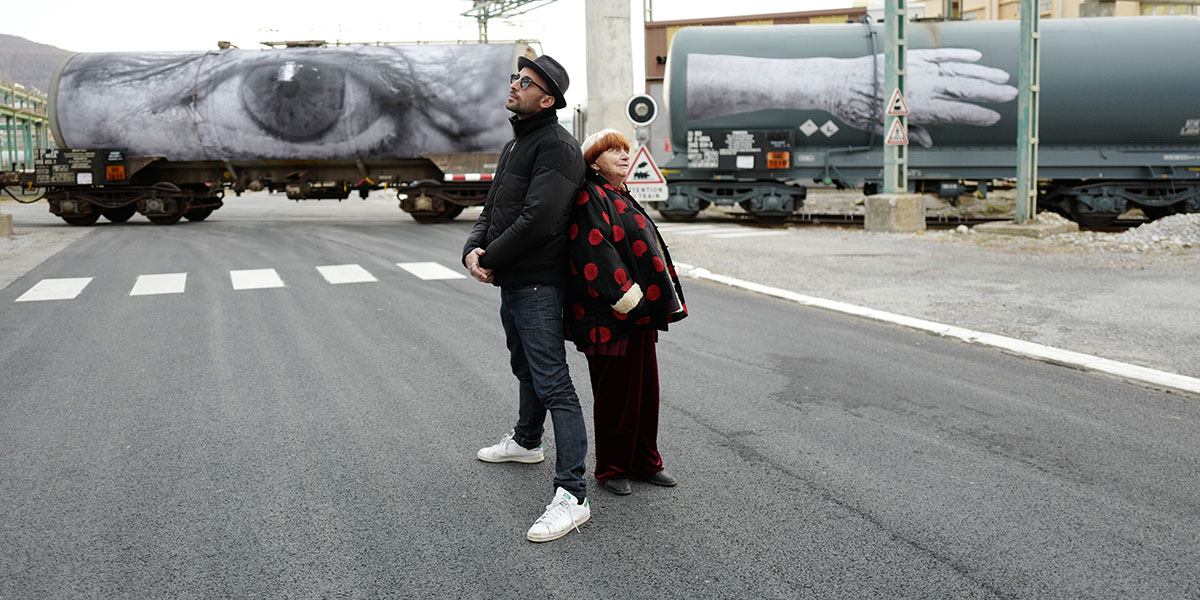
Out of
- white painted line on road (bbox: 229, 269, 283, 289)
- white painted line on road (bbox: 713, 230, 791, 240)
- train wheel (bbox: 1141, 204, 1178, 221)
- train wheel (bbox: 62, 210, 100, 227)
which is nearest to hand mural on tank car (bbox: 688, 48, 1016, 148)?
white painted line on road (bbox: 713, 230, 791, 240)

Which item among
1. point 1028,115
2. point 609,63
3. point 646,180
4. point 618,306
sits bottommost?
point 618,306

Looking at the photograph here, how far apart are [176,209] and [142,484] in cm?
2025

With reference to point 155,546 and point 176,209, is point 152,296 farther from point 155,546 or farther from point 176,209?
point 176,209

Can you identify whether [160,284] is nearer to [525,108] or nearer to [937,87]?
[525,108]

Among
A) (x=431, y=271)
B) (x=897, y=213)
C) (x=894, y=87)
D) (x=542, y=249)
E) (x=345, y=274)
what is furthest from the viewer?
(x=894, y=87)

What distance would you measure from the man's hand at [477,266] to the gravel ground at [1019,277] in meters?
4.95

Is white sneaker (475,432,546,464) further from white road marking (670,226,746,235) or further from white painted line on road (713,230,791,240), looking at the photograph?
white road marking (670,226,746,235)

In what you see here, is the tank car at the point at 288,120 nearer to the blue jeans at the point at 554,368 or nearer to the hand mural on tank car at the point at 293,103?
the hand mural on tank car at the point at 293,103

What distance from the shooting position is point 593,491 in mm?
4312

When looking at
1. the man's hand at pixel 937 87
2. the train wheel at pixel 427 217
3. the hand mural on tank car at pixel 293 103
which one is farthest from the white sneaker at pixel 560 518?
the train wheel at pixel 427 217

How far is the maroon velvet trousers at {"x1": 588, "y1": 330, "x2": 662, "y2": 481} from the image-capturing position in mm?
4168

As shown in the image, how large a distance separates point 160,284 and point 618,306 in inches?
370

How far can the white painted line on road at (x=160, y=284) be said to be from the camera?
11047 millimetres

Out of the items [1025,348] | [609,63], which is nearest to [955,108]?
[609,63]
